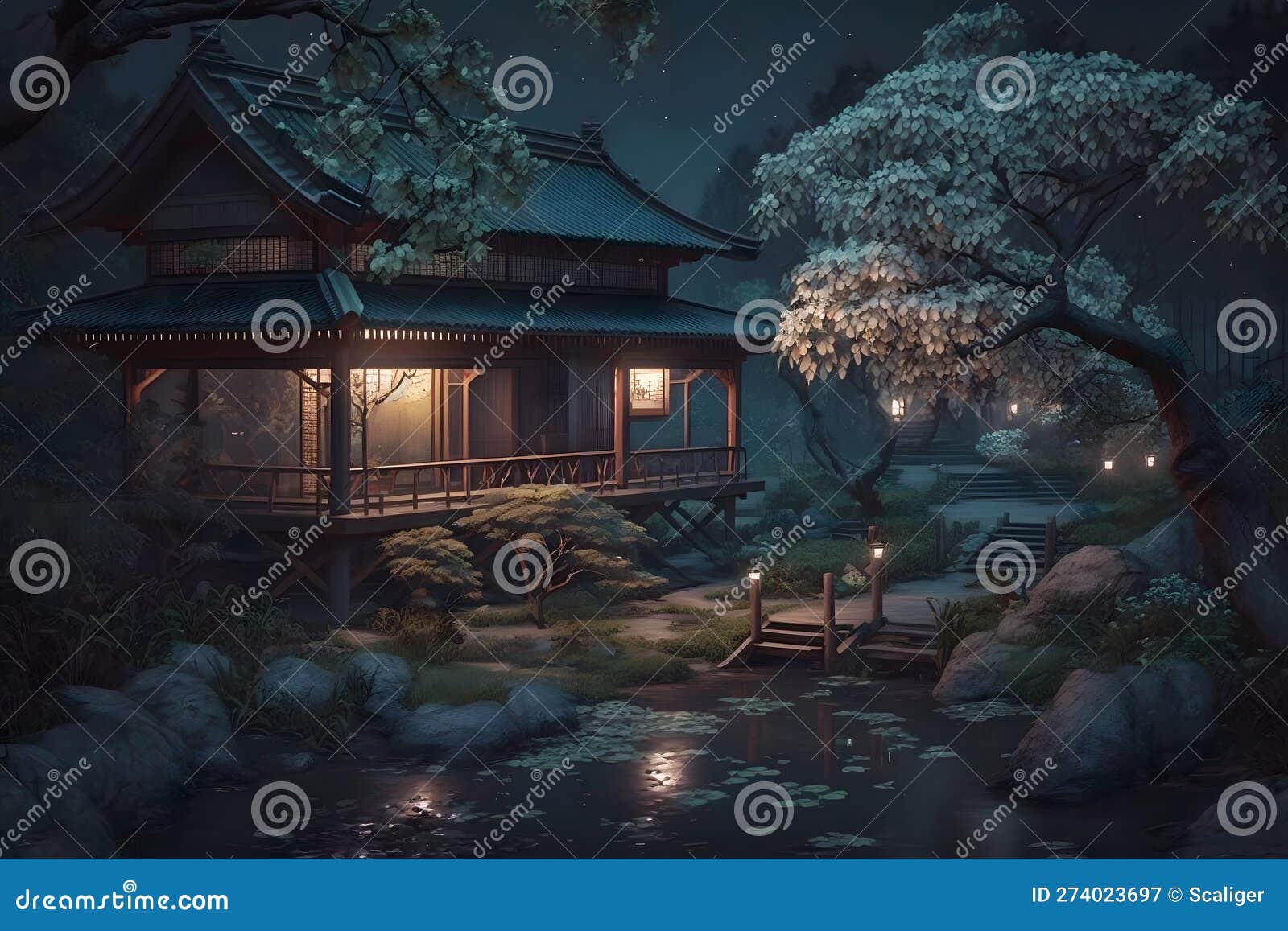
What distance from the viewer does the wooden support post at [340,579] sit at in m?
20.7

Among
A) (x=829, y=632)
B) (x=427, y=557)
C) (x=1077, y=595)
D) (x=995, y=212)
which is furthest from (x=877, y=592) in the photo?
(x=995, y=212)

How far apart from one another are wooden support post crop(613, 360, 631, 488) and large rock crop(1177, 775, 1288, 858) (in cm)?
1552

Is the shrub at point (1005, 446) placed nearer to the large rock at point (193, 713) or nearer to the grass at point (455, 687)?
the grass at point (455, 687)

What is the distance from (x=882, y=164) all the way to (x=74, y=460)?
444 inches

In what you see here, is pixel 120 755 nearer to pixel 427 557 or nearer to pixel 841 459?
pixel 427 557

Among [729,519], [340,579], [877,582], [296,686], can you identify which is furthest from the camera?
[729,519]

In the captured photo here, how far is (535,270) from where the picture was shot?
2595cm

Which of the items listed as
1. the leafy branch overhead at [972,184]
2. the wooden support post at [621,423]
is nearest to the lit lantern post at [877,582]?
the leafy branch overhead at [972,184]

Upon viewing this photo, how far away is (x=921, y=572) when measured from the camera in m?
27.1

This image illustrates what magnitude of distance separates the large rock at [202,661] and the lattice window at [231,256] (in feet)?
26.1

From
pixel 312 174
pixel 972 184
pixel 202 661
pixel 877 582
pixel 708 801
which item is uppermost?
pixel 312 174

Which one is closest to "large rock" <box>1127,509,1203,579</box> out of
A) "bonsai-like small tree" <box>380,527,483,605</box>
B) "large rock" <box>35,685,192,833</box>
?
"bonsai-like small tree" <box>380,527,483,605</box>

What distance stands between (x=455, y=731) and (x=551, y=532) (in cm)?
676

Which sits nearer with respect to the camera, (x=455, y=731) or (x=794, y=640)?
(x=455, y=731)
